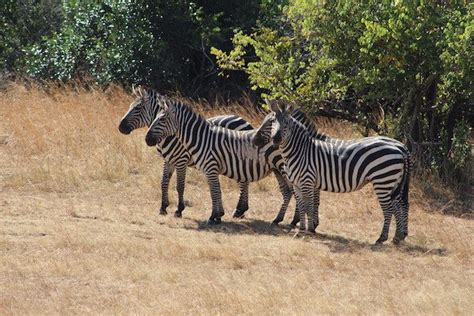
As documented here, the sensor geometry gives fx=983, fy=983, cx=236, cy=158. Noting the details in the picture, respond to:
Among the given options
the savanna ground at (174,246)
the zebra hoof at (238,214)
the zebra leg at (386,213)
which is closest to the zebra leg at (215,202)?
the savanna ground at (174,246)

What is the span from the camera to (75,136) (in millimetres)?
18859

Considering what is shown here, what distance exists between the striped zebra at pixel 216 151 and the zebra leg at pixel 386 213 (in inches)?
71.0

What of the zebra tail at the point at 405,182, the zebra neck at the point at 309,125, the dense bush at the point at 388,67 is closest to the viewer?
the zebra tail at the point at 405,182

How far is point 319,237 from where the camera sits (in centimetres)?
1359

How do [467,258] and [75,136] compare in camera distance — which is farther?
[75,136]

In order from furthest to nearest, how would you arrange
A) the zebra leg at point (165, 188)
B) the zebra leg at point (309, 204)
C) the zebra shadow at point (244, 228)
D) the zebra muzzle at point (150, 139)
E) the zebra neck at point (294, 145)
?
the zebra leg at point (165, 188) < the zebra muzzle at point (150, 139) < the zebra shadow at point (244, 228) < the zebra neck at point (294, 145) < the zebra leg at point (309, 204)

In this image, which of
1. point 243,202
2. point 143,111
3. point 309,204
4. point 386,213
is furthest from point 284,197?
point 143,111

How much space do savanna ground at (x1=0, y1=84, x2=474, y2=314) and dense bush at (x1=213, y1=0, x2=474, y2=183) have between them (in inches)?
43.4

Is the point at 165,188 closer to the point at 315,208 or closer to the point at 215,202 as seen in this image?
the point at 215,202

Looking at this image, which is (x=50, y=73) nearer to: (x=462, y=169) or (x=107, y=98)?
(x=107, y=98)

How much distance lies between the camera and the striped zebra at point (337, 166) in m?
13.2

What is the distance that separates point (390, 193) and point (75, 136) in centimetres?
769

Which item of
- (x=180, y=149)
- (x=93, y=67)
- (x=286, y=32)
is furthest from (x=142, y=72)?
(x=180, y=149)

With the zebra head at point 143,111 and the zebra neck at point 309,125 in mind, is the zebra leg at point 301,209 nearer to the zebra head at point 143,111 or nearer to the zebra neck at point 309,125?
the zebra neck at point 309,125
